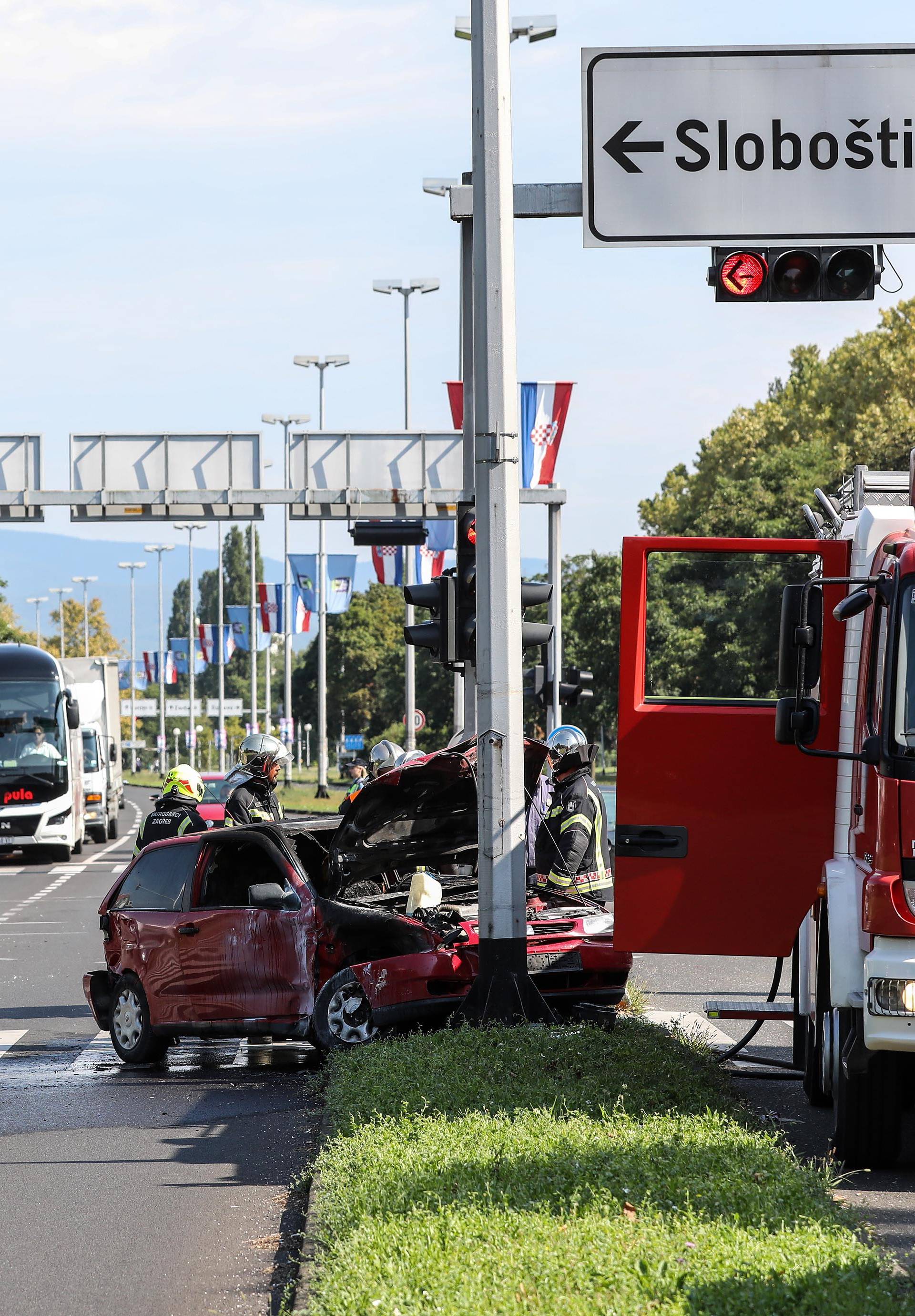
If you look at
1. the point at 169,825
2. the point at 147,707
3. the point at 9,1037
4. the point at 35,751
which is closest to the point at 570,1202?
the point at 9,1037

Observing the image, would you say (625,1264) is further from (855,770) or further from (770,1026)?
(770,1026)

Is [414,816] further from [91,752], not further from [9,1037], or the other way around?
[91,752]

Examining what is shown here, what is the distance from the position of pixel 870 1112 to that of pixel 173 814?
7198mm

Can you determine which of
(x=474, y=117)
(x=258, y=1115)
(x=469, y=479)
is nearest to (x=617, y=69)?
(x=474, y=117)

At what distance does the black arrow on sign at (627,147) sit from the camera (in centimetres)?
1034

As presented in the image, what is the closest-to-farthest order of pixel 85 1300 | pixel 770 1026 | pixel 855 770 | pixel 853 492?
pixel 85 1300, pixel 855 770, pixel 853 492, pixel 770 1026

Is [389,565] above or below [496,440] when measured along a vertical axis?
below

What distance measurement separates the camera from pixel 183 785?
14680 millimetres

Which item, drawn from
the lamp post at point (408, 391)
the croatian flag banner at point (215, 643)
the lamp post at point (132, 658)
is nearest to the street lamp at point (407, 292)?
the lamp post at point (408, 391)

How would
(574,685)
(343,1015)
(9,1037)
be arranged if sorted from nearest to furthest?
(343,1015) < (9,1037) < (574,685)

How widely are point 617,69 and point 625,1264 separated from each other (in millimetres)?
7195

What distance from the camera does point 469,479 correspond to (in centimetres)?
1408

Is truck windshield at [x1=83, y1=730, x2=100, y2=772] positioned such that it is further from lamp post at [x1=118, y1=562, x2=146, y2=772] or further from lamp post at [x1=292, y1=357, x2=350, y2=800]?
lamp post at [x1=118, y1=562, x2=146, y2=772]

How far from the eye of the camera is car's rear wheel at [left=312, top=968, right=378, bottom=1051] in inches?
416
